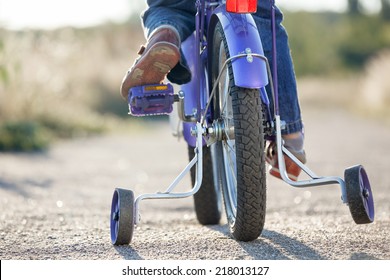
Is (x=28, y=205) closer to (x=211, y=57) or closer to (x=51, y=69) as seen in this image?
(x=211, y=57)

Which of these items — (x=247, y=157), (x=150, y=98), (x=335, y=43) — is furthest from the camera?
(x=335, y=43)

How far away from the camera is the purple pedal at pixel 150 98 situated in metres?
3.54

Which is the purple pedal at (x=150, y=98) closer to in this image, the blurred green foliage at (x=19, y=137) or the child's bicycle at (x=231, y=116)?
the child's bicycle at (x=231, y=116)

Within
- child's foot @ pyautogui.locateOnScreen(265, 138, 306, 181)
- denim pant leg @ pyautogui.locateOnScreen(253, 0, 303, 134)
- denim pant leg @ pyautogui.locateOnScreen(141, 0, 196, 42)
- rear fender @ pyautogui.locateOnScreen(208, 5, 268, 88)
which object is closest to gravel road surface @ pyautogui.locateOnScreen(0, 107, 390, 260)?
child's foot @ pyautogui.locateOnScreen(265, 138, 306, 181)

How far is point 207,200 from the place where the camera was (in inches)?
163

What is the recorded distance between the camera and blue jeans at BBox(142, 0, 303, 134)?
3.57 metres

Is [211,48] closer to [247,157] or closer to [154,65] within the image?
[154,65]

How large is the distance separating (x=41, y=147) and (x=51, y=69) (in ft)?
15.6

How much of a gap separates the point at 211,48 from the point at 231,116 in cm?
39

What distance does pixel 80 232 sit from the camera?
12.5 feet

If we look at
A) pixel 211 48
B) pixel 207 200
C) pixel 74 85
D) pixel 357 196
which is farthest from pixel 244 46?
pixel 74 85

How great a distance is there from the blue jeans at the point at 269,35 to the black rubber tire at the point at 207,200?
61cm

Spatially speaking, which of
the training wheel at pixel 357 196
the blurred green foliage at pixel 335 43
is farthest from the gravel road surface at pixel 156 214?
the blurred green foliage at pixel 335 43

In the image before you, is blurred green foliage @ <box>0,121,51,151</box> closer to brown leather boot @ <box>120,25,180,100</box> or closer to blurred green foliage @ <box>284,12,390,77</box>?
brown leather boot @ <box>120,25,180,100</box>
